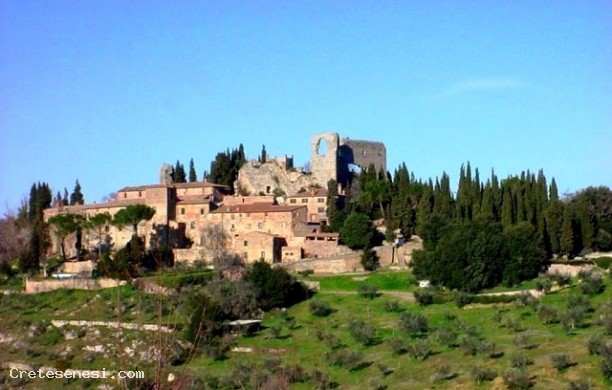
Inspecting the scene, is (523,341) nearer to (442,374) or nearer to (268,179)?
(442,374)

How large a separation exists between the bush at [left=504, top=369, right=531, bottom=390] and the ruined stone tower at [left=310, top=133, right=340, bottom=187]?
33.2 meters

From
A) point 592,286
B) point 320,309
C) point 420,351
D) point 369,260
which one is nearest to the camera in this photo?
point 420,351

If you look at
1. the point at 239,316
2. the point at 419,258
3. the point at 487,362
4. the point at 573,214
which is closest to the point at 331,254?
the point at 419,258

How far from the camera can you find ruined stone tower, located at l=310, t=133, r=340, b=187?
57188 millimetres

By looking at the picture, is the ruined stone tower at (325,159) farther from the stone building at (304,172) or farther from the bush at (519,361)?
the bush at (519,361)

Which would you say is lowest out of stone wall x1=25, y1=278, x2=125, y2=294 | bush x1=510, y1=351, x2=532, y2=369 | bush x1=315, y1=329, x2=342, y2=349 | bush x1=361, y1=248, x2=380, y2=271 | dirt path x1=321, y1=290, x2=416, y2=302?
bush x1=510, y1=351, x2=532, y2=369

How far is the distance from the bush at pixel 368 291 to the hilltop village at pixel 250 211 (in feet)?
17.9

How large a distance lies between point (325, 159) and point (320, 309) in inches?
848

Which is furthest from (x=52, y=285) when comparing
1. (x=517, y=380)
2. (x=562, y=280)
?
→ (x=517, y=380)

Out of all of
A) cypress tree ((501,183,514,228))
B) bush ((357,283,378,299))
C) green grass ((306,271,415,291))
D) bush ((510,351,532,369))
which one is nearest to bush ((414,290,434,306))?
bush ((357,283,378,299))

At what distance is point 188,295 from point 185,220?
15490 millimetres

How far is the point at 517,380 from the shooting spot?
2380cm

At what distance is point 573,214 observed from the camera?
45344mm

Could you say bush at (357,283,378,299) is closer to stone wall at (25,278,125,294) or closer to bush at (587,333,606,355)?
stone wall at (25,278,125,294)
